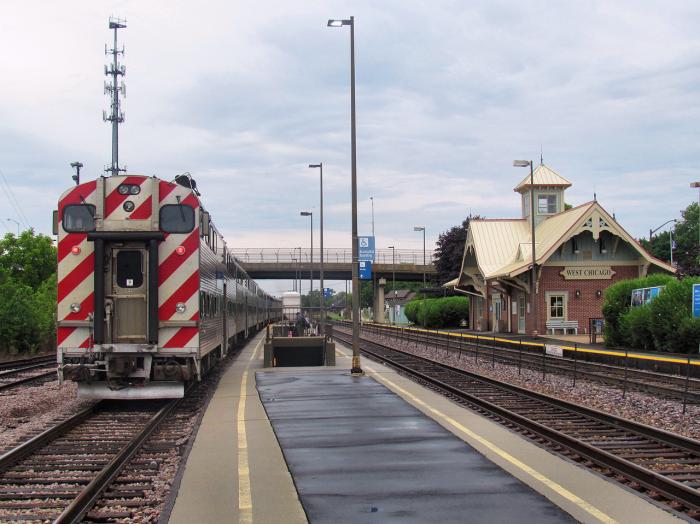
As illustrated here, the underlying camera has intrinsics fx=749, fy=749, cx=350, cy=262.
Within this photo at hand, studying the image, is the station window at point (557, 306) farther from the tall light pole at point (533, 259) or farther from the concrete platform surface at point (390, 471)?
the concrete platform surface at point (390, 471)

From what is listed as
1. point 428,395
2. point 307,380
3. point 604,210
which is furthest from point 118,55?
point 428,395

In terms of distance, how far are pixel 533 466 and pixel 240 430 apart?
4159 mm

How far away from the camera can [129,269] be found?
12477mm

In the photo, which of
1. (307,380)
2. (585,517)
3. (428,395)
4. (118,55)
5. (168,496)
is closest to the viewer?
(585,517)

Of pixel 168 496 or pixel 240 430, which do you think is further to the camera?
pixel 240 430

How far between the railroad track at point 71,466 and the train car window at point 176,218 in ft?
10.0

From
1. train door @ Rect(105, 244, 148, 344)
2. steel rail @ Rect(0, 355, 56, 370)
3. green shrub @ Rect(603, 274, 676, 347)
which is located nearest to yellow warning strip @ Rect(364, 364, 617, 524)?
train door @ Rect(105, 244, 148, 344)

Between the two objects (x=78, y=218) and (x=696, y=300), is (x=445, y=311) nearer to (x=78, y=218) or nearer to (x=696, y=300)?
(x=696, y=300)

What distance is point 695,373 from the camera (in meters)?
18.0

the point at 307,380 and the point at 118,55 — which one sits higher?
the point at 118,55

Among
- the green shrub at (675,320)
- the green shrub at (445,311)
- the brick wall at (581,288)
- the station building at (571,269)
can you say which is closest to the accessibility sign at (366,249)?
the green shrub at (675,320)

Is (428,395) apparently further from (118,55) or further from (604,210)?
(118,55)

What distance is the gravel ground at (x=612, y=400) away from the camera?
39.6ft

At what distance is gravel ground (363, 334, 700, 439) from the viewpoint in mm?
12062
